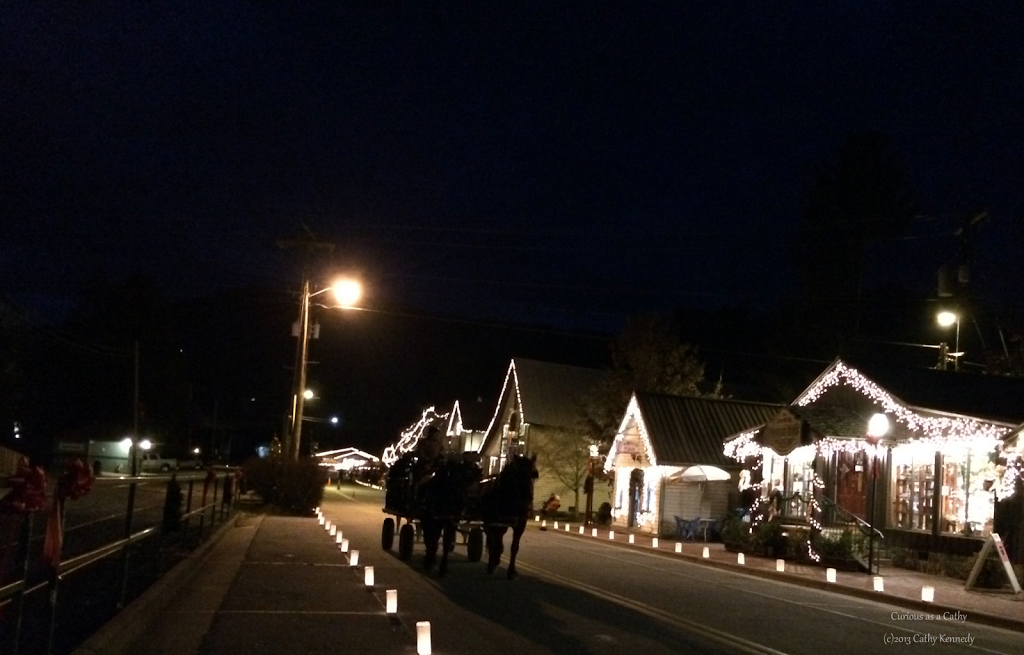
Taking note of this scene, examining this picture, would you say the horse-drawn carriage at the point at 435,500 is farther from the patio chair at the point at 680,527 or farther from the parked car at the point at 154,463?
the parked car at the point at 154,463

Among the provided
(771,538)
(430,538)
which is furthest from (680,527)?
(430,538)

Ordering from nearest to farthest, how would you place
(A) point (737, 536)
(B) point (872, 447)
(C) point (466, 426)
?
1. (B) point (872, 447)
2. (A) point (737, 536)
3. (C) point (466, 426)

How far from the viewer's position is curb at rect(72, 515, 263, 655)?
10992mm

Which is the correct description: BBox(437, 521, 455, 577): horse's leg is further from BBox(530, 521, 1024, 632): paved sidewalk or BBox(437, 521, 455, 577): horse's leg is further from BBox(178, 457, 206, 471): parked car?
BBox(178, 457, 206, 471): parked car

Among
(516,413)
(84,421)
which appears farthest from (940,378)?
(84,421)

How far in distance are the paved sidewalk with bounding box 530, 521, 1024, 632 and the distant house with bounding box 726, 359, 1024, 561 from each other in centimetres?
167

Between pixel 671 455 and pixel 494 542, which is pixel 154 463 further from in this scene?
pixel 494 542

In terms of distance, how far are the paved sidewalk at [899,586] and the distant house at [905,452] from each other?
1670mm

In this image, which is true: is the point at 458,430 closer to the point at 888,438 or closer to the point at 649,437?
the point at 649,437

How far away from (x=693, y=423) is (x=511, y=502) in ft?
80.5

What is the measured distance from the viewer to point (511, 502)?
65.5 ft

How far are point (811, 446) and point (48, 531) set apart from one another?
86.3 ft

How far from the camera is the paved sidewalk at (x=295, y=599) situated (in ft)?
40.3

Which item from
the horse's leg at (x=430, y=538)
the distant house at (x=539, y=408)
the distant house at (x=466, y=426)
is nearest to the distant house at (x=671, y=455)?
the distant house at (x=539, y=408)
